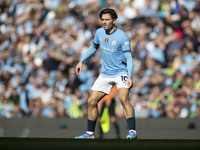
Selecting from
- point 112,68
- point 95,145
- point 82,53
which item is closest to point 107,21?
point 112,68

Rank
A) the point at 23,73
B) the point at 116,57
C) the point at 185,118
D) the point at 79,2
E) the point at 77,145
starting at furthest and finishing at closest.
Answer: the point at 79,2 → the point at 23,73 → the point at 185,118 → the point at 116,57 → the point at 77,145

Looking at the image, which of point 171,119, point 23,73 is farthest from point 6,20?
point 171,119

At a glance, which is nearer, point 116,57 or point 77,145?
point 77,145

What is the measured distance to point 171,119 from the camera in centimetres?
1107

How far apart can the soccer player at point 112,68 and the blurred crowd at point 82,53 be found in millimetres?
4963

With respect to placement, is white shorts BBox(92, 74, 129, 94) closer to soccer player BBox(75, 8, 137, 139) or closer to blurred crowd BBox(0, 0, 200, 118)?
soccer player BBox(75, 8, 137, 139)

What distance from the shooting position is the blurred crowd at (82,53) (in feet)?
37.4

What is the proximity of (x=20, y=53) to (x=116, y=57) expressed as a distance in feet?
23.9

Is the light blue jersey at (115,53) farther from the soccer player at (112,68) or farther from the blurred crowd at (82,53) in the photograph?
the blurred crowd at (82,53)

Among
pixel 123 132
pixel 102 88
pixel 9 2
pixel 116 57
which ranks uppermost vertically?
pixel 9 2

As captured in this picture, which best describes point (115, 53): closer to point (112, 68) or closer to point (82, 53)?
point (112, 68)

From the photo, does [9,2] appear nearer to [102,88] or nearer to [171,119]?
[171,119]

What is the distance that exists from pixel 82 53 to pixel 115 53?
6.15 metres

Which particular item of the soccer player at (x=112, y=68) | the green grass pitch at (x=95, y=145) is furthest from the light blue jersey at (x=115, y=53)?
the green grass pitch at (x=95, y=145)
